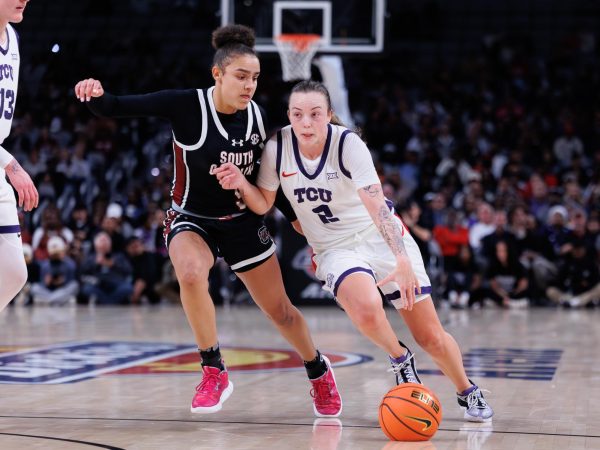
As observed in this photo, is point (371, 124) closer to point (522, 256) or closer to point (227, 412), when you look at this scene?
point (522, 256)

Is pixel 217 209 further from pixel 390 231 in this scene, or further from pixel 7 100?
pixel 7 100

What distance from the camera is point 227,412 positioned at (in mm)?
6035

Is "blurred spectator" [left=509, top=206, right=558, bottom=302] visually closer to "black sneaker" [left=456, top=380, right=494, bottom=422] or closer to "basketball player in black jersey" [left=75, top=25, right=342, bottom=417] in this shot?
"black sneaker" [left=456, top=380, right=494, bottom=422]

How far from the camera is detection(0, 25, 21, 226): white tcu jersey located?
18.1 feet

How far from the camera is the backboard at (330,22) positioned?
1389 centimetres

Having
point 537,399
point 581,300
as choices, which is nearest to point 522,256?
point 581,300

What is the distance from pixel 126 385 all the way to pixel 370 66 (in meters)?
16.3

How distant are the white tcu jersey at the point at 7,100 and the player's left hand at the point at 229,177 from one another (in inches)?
45.4

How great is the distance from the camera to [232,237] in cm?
586

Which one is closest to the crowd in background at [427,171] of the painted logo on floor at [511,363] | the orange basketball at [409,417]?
the painted logo on floor at [511,363]

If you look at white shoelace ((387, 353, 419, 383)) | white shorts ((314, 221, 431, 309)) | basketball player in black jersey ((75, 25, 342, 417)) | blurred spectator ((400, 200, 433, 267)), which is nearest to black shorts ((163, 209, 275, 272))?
basketball player in black jersey ((75, 25, 342, 417))

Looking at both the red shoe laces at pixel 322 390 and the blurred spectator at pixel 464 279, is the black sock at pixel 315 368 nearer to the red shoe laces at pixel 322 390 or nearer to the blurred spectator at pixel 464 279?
the red shoe laces at pixel 322 390

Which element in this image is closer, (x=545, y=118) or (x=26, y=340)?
(x=26, y=340)

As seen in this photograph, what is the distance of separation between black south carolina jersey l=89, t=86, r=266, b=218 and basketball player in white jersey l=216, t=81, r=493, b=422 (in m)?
0.13
